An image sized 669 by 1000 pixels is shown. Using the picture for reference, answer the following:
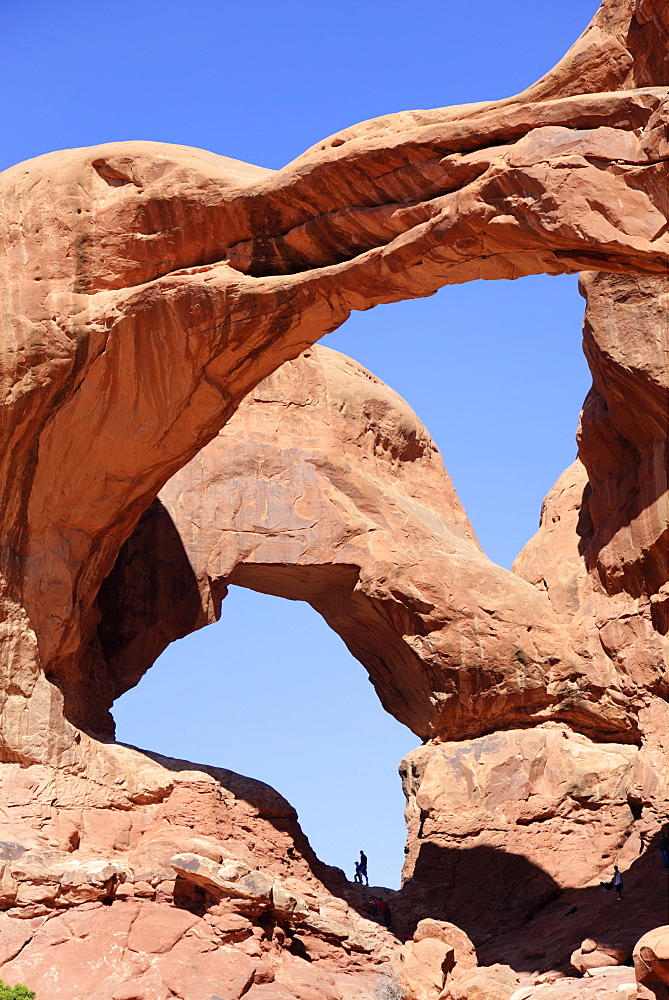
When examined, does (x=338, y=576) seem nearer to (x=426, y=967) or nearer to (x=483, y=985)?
(x=426, y=967)

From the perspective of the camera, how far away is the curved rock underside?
63.6 feet

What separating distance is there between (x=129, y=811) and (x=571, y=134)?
40.8 ft

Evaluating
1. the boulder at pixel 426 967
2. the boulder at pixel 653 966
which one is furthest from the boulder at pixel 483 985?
the boulder at pixel 653 966

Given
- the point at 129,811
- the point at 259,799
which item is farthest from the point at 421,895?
the point at 129,811

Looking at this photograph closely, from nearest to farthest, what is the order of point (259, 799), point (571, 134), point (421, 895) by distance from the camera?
point (571, 134) < point (259, 799) < point (421, 895)

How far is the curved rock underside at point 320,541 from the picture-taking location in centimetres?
1939

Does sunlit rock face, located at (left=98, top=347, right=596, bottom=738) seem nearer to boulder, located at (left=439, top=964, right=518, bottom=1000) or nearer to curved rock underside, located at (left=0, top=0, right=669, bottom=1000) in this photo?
curved rock underside, located at (left=0, top=0, right=669, bottom=1000)

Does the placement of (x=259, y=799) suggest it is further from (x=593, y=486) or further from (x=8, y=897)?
(x=593, y=486)

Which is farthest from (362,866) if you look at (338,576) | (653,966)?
(653,966)

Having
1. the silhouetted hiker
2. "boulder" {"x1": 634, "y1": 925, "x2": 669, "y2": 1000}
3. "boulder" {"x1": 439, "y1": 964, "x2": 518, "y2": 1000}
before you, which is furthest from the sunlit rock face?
"boulder" {"x1": 634, "y1": 925, "x2": 669, "y2": 1000}

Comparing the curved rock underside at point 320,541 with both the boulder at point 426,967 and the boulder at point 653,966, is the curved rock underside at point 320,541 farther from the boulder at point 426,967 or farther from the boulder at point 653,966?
the boulder at point 653,966

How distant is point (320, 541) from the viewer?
92.5 ft

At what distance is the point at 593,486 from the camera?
94.7 feet

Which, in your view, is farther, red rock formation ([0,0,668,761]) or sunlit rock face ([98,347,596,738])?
sunlit rock face ([98,347,596,738])
